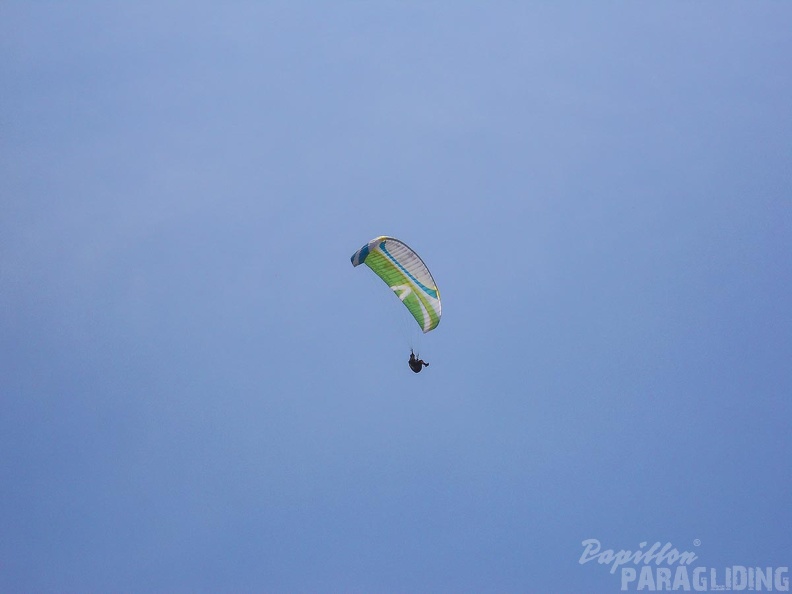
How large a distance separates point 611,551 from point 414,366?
1402 inches

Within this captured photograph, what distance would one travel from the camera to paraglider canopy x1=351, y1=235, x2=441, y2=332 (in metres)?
54.2

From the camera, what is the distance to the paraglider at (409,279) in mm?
54250

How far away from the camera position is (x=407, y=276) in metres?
55.0

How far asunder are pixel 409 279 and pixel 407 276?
6.0 inches

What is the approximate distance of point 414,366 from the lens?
54781 millimetres

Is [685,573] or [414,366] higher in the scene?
[685,573]

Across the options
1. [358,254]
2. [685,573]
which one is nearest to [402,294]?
[358,254]

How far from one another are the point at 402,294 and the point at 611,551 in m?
36.4

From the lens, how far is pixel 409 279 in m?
55.0

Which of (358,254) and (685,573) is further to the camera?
(685,573)

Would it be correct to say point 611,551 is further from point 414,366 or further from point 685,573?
point 414,366

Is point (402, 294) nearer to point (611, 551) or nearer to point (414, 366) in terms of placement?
point (414, 366)

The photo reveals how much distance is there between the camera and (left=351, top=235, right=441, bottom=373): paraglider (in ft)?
178

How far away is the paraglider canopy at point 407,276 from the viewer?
54156mm
